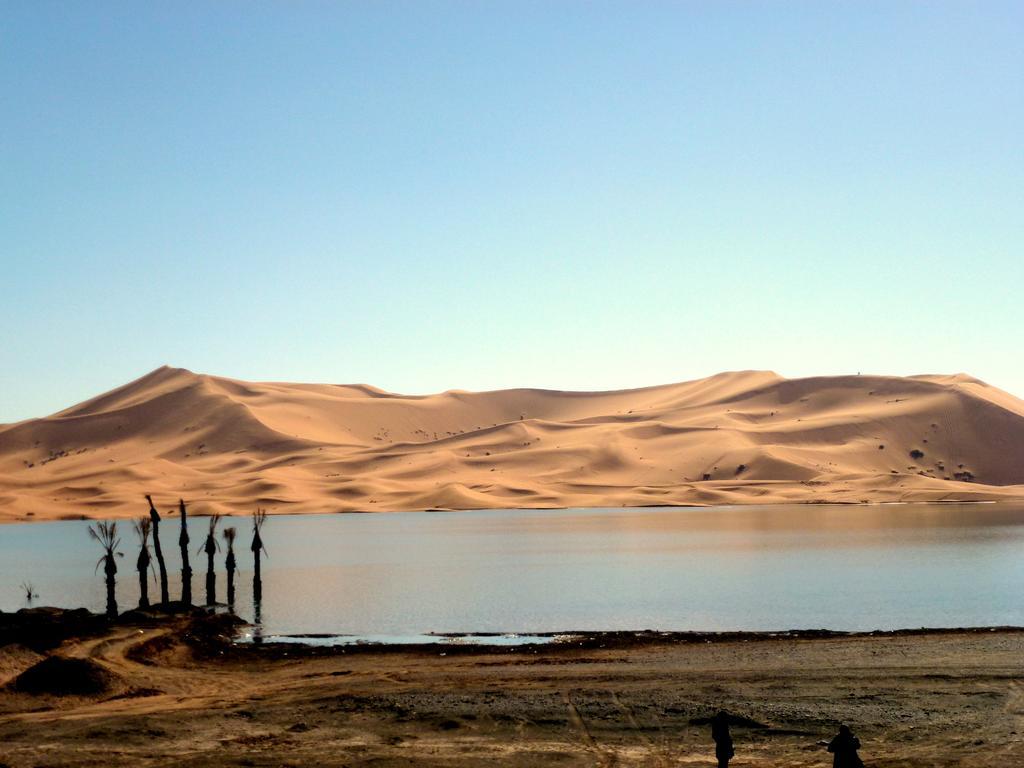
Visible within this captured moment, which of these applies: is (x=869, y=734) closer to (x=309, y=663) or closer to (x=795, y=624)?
(x=309, y=663)

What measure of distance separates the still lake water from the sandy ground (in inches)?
329

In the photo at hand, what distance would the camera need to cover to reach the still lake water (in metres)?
36.5

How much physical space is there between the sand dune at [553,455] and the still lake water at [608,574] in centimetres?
3123

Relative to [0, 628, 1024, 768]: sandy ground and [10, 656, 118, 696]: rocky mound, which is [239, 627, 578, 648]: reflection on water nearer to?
[0, 628, 1024, 768]: sandy ground

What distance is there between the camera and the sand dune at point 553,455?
12625 centimetres

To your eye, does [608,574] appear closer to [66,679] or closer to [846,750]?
[66,679]

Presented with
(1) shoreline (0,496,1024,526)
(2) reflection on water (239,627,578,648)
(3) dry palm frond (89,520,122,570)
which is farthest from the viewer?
(1) shoreline (0,496,1024,526)

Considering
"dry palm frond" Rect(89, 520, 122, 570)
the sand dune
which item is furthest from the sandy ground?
the sand dune

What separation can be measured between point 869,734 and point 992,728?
1.95 meters

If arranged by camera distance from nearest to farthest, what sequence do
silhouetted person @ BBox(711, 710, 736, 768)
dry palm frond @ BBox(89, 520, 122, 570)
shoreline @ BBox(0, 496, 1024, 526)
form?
silhouetted person @ BBox(711, 710, 736, 768) → dry palm frond @ BBox(89, 520, 122, 570) → shoreline @ BBox(0, 496, 1024, 526)

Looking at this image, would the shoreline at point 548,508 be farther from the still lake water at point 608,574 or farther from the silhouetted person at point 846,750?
the silhouetted person at point 846,750

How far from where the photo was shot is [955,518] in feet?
291

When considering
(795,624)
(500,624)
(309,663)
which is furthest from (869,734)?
(500,624)

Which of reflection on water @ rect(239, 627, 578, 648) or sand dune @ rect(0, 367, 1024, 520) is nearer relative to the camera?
reflection on water @ rect(239, 627, 578, 648)
